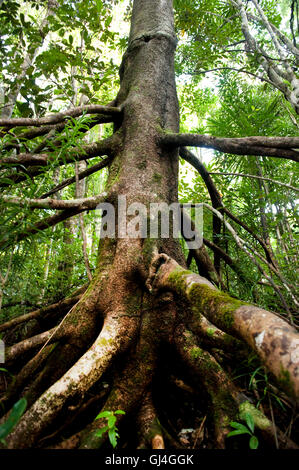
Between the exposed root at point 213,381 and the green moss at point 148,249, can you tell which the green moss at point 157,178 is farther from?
the exposed root at point 213,381

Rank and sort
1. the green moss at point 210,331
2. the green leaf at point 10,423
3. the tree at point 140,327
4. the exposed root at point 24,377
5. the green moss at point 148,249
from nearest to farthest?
the green leaf at point 10,423 → the tree at point 140,327 → the green moss at point 210,331 → the exposed root at point 24,377 → the green moss at point 148,249

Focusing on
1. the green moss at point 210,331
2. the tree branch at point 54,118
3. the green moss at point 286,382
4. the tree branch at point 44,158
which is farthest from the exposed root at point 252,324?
the tree branch at point 54,118

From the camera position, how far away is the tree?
3.46ft

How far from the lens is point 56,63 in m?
2.78

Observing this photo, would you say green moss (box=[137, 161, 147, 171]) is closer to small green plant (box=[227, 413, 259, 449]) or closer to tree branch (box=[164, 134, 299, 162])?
tree branch (box=[164, 134, 299, 162])

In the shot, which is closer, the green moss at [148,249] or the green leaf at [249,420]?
the green leaf at [249,420]

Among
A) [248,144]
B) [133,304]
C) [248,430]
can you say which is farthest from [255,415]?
[248,144]

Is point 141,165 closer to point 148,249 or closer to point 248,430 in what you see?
point 148,249

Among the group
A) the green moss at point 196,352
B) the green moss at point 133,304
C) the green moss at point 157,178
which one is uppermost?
the green moss at point 157,178

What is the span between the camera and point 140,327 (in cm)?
150

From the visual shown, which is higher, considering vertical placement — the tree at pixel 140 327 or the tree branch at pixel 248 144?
the tree branch at pixel 248 144

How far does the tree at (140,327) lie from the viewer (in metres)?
1.05

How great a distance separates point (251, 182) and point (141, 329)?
3.25 metres
